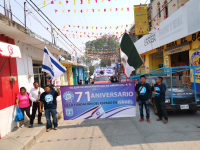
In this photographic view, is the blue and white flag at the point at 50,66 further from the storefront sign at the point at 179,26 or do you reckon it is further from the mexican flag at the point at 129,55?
the storefront sign at the point at 179,26

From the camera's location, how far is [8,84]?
17.9 feet

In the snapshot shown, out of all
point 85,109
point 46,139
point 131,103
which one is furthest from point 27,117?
point 131,103

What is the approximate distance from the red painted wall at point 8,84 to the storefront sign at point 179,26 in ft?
29.1

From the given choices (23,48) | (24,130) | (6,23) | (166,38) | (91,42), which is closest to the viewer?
(6,23)

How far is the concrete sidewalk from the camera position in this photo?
4.19 m

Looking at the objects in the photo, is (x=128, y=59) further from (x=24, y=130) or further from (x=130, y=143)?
(x=24, y=130)

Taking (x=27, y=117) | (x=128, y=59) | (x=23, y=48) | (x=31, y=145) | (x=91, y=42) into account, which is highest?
(x=91, y=42)

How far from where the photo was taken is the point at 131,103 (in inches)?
226

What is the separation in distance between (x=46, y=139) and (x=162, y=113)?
4.11m

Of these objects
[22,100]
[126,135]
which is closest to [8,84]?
[22,100]

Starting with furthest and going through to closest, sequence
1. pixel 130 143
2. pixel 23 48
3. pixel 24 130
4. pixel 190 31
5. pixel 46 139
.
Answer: pixel 190 31 → pixel 23 48 → pixel 24 130 → pixel 46 139 → pixel 130 143

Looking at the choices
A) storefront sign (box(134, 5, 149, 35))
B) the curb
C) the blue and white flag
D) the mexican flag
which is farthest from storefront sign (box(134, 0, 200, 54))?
the curb

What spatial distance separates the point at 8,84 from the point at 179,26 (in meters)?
9.96

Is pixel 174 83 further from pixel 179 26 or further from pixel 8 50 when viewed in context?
pixel 8 50
